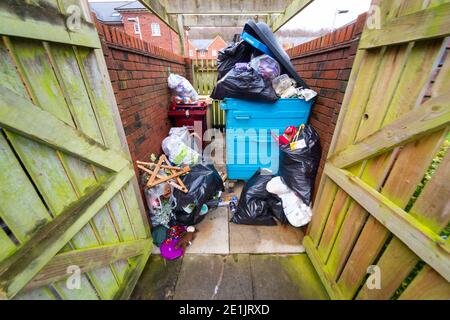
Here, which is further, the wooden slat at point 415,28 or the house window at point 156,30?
the house window at point 156,30

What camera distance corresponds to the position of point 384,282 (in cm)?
110

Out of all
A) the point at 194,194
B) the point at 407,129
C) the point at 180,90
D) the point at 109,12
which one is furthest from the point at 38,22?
the point at 109,12

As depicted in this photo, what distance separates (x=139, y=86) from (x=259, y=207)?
6.98 feet

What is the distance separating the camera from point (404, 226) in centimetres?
92

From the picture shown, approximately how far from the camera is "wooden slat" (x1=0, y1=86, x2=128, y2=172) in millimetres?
706

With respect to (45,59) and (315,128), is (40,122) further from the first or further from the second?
(315,128)

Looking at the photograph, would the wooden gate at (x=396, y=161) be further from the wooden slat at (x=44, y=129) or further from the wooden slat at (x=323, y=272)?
the wooden slat at (x=44, y=129)

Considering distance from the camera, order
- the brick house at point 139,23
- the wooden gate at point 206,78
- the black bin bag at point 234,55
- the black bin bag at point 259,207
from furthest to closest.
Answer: the brick house at point 139,23
the wooden gate at point 206,78
the black bin bag at point 234,55
the black bin bag at point 259,207

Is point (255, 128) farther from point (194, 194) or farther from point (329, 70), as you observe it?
point (194, 194)

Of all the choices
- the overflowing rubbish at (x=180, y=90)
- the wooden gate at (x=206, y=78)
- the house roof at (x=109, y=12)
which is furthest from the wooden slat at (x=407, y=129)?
the house roof at (x=109, y=12)

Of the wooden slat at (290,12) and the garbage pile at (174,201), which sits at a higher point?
the wooden slat at (290,12)

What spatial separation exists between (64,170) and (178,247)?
140 centimetres

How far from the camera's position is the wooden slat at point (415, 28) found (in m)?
0.75

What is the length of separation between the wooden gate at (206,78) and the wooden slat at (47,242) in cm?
459
